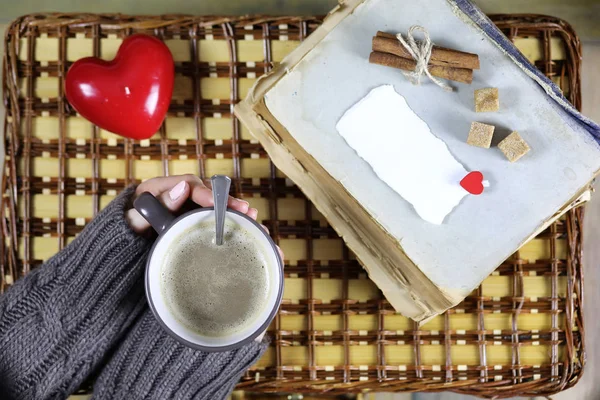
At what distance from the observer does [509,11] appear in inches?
42.6

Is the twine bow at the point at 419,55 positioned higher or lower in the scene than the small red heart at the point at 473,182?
higher

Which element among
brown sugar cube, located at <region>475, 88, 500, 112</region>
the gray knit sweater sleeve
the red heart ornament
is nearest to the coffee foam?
the gray knit sweater sleeve

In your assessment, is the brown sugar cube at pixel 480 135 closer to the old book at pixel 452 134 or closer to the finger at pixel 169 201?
the old book at pixel 452 134

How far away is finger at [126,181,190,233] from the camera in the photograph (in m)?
0.72

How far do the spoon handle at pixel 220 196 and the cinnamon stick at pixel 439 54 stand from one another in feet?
0.85

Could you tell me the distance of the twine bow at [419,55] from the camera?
0.68m

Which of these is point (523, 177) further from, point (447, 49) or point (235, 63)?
point (235, 63)

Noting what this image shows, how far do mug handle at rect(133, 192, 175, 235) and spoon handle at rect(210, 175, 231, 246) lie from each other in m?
0.06

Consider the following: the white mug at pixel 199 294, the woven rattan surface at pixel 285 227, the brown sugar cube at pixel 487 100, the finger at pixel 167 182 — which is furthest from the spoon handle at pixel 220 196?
the brown sugar cube at pixel 487 100

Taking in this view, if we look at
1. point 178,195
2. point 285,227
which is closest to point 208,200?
point 178,195

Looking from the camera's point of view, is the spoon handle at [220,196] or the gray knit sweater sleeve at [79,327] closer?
the spoon handle at [220,196]

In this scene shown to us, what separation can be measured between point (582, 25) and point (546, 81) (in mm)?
496

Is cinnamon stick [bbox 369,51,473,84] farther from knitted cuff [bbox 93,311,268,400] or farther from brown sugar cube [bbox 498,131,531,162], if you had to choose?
knitted cuff [bbox 93,311,268,400]

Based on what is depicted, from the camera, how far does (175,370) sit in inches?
30.2
